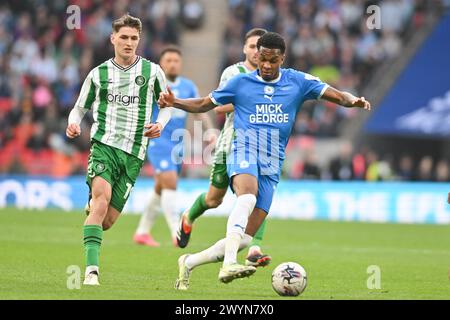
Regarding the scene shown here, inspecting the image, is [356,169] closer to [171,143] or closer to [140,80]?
[171,143]

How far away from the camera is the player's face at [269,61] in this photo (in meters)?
9.84

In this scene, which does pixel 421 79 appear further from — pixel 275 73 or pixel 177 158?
pixel 275 73

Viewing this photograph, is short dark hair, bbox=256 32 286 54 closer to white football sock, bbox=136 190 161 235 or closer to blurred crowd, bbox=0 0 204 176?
white football sock, bbox=136 190 161 235

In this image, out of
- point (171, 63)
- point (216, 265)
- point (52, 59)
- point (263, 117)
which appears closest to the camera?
point (263, 117)

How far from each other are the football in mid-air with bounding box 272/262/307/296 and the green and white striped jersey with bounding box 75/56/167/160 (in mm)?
1881

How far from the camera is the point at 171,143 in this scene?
50.8 feet

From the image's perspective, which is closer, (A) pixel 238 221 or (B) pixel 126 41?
(A) pixel 238 221

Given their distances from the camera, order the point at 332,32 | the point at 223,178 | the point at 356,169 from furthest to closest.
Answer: the point at 332,32, the point at 356,169, the point at 223,178

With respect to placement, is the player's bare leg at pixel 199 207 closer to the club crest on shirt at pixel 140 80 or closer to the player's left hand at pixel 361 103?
the club crest on shirt at pixel 140 80

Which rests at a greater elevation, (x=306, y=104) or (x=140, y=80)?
(x=306, y=104)

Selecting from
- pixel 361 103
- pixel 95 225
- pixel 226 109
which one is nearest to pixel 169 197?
pixel 226 109

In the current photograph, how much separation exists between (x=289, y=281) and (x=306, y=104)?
59.0 ft

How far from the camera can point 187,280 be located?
977 centimetres

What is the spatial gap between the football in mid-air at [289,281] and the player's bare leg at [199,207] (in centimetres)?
257
